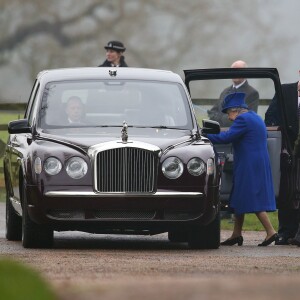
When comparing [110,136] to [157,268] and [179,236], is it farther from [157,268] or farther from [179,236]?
[157,268]

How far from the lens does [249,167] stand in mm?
13406

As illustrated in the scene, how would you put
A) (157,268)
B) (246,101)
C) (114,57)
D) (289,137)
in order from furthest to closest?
1. (114,57)
2. (246,101)
3. (289,137)
4. (157,268)

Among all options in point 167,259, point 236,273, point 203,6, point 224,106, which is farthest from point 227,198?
point 203,6

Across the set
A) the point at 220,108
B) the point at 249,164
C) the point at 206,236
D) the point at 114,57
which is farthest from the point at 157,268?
the point at 114,57

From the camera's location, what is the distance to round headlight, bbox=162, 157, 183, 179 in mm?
11633

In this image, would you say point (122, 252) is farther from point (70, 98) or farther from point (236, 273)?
point (236, 273)

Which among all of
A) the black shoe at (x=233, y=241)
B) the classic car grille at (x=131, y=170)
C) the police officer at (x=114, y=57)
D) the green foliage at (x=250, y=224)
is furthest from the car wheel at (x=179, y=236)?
the police officer at (x=114, y=57)

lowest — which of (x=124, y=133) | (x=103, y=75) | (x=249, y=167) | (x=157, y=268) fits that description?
(x=157, y=268)

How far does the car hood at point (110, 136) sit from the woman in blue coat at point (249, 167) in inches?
44.7

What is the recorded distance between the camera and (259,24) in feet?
67.8

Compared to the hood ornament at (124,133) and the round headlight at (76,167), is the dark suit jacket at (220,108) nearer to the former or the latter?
the hood ornament at (124,133)

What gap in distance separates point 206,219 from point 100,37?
9066 millimetres

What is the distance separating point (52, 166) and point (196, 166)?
1166mm

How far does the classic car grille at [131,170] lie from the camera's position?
11609mm
